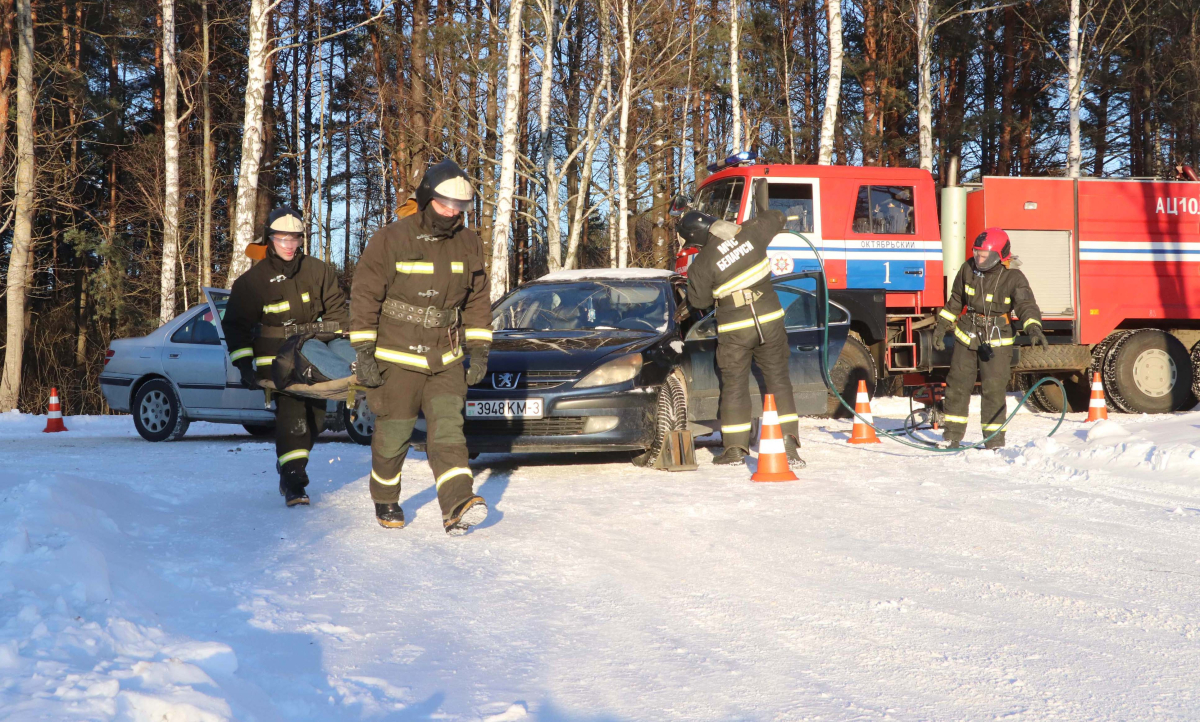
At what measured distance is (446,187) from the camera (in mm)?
4898

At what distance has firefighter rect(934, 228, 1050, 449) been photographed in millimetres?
8344

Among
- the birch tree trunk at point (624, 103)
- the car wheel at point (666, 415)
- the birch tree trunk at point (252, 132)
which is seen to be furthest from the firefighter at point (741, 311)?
the birch tree trunk at point (624, 103)

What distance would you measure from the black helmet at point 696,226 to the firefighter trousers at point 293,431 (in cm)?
295

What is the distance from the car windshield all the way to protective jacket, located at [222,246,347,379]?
1.87 metres

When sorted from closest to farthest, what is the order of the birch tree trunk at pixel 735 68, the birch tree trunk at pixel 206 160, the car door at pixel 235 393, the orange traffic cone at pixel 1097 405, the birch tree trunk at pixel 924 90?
the car door at pixel 235 393 < the orange traffic cone at pixel 1097 405 < the birch tree trunk at pixel 924 90 < the birch tree trunk at pixel 206 160 < the birch tree trunk at pixel 735 68

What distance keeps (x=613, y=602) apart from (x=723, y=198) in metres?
8.10

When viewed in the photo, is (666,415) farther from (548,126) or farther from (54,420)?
(548,126)

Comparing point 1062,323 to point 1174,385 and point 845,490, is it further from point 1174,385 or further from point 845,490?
point 845,490

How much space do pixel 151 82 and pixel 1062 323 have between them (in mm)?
23190

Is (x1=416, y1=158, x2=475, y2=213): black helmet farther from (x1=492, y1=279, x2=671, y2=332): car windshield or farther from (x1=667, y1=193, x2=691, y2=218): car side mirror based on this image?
(x1=667, y1=193, x2=691, y2=218): car side mirror

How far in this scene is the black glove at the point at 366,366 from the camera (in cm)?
495

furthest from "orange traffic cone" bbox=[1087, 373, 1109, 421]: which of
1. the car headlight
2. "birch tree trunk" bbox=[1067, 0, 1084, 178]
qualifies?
"birch tree trunk" bbox=[1067, 0, 1084, 178]

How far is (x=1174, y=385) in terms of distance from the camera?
469 inches

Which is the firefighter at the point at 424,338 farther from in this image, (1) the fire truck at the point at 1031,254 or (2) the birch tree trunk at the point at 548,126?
(2) the birch tree trunk at the point at 548,126
